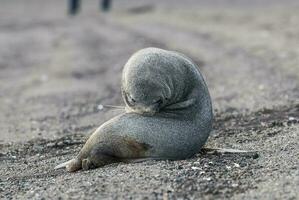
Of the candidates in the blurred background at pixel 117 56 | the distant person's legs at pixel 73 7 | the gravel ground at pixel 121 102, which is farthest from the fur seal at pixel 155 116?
the distant person's legs at pixel 73 7

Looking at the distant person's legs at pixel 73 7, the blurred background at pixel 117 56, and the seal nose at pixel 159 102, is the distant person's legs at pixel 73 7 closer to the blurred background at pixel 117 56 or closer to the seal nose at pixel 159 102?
the blurred background at pixel 117 56

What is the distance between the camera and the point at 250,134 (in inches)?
284

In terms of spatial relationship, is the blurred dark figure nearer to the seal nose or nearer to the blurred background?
the blurred background

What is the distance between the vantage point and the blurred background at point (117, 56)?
991cm

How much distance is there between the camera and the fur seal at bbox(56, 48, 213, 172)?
18.4 ft

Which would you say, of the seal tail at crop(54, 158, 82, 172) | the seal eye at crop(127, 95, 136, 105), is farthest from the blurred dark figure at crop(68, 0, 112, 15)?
the seal eye at crop(127, 95, 136, 105)

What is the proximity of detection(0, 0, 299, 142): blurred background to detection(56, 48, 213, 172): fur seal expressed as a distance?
2800 millimetres

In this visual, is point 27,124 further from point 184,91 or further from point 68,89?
point 184,91

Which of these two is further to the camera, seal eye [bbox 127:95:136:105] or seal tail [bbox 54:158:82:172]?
seal tail [bbox 54:158:82:172]

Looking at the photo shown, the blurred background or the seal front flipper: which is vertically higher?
the seal front flipper

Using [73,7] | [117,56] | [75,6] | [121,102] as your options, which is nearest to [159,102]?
[121,102]

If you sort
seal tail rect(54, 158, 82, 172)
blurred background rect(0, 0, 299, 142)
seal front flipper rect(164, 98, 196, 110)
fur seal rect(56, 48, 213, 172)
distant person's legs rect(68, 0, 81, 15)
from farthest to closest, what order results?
distant person's legs rect(68, 0, 81, 15) → blurred background rect(0, 0, 299, 142) → seal tail rect(54, 158, 82, 172) → seal front flipper rect(164, 98, 196, 110) → fur seal rect(56, 48, 213, 172)

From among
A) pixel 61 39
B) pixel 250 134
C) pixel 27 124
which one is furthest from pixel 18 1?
pixel 250 134

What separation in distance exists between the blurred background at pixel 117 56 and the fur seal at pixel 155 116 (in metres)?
2.80
